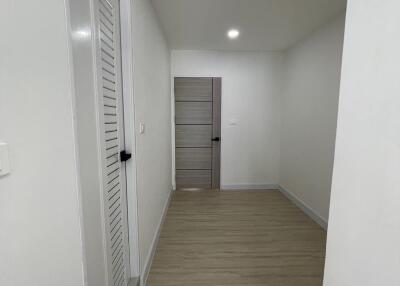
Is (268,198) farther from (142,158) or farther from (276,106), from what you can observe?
(142,158)

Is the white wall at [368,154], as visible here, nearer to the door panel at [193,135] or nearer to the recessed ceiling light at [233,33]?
the recessed ceiling light at [233,33]

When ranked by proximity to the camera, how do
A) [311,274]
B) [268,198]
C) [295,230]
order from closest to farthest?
[311,274] → [295,230] → [268,198]

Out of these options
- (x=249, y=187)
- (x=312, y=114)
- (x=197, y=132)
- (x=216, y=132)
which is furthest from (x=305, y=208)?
(x=197, y=132)

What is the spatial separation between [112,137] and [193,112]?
2719mm

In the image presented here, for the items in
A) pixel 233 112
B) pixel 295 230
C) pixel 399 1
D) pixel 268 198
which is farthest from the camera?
pixel 233 112

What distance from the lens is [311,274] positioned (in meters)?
1.94

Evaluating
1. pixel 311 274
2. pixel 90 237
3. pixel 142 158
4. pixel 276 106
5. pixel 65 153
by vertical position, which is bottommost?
pixel 311 274

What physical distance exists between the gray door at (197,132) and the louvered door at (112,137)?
2.46m

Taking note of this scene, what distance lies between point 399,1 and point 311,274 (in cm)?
209

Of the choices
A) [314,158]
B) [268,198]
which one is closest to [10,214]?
[314,158]

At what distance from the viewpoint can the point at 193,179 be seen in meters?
4.13

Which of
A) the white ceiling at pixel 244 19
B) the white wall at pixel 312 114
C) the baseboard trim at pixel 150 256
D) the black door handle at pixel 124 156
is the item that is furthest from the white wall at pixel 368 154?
the white wall at pixel 312 114

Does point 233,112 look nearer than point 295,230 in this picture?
No

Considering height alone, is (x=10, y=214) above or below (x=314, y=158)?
above
